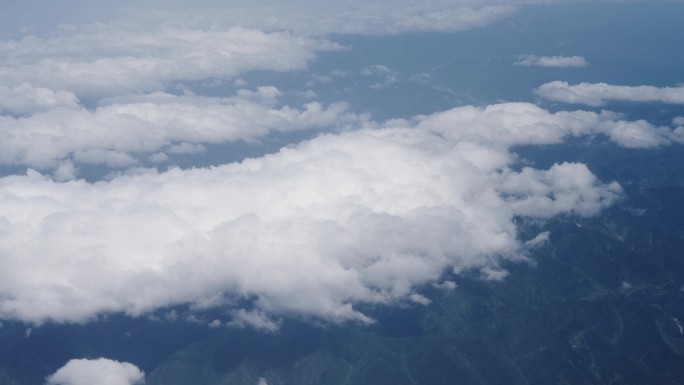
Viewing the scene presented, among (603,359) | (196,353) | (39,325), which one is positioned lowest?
(603,359)

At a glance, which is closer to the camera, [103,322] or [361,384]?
[361,384]

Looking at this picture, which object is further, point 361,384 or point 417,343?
point 417,343

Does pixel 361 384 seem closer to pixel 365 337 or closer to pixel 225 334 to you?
pixel 365 337

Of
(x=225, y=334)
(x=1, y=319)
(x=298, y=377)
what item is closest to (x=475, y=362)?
(x=298, y=377)

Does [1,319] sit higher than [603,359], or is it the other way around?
[1,319]

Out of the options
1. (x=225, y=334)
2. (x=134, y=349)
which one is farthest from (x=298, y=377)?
(x=134, y=349)

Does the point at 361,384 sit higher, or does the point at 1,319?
the point at 1,319

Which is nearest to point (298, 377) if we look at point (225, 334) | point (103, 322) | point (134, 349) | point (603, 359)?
point (225, 334)

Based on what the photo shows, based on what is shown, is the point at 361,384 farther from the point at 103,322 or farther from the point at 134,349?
the point at 103,322
